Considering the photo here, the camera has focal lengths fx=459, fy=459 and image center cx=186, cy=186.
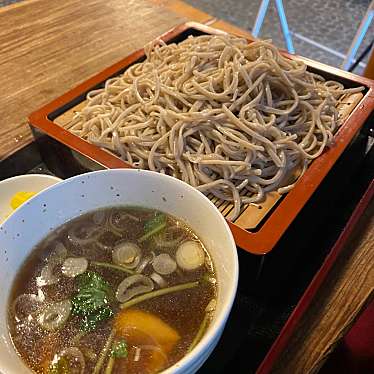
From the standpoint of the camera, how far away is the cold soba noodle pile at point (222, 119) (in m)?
1.25

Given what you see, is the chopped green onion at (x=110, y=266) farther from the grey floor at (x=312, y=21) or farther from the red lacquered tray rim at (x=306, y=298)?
the grey floor at (x=312, y=21)

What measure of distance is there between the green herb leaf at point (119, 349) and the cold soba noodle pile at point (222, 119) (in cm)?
48

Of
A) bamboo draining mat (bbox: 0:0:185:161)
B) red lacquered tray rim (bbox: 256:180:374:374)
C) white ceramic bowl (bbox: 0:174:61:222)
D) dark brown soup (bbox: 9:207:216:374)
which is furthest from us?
bamboo draining mat (bbox: 0:0:185:161)

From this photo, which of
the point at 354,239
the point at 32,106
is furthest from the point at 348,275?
the point at 32,106

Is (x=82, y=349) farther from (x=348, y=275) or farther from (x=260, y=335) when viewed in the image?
(x=348, y=275)

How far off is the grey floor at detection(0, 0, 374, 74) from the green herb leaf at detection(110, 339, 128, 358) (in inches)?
128

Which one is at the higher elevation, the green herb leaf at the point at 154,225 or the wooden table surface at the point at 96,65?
the green herb leaf at the point at 154,225

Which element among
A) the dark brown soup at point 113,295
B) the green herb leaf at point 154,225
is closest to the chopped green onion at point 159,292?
the dark brown soup at point 113,295

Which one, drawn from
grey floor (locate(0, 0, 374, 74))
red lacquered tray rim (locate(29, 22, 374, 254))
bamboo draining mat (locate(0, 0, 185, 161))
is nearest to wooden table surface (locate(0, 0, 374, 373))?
bamboo draining mat (locate(0, 0, 185, 161))

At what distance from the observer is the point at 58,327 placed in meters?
0.85

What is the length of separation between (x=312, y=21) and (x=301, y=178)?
3.33 m

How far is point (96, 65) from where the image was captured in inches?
69.5

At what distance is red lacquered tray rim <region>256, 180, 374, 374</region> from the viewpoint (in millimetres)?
921

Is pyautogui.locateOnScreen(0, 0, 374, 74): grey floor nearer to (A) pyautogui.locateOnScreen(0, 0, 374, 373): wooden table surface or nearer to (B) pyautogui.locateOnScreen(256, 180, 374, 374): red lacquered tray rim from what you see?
(A) pyautogui.locateOnScreen(0, 0, 374, 373): wooden table surface
